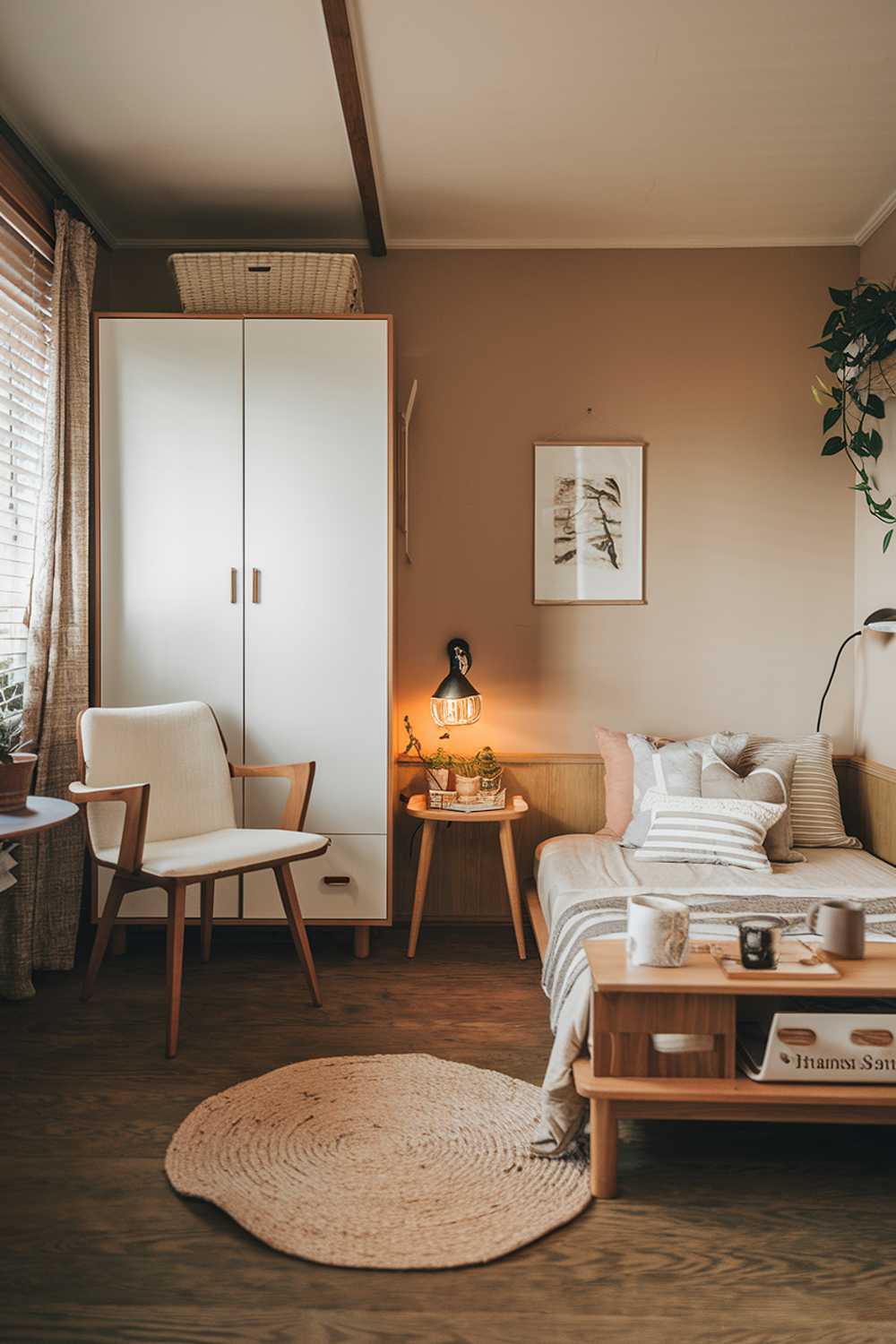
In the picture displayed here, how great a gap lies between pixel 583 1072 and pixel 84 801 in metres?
1.62

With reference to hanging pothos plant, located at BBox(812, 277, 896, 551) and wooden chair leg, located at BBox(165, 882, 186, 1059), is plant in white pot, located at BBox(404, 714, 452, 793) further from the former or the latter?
hanging pothos plant, located at BBox(812, 277, 896, 551)

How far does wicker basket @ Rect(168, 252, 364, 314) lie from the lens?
334 centimetres

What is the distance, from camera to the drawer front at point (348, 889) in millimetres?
3361

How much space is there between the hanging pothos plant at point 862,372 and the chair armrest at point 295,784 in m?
2.13

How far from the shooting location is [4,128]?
2938mm

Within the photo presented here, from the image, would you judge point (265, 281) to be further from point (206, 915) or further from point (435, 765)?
point (206, 915)

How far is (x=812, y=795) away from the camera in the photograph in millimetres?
3369

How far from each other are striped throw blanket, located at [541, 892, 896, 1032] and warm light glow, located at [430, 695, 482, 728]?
3.58ft

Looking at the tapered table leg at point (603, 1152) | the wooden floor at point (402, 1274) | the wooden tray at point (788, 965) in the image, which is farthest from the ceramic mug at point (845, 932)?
the tapered table leg at point (603, 1152)

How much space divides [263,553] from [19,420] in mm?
876

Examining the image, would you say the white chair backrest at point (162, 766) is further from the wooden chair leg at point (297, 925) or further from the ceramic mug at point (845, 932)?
the ceramic mug at point (845, 932)

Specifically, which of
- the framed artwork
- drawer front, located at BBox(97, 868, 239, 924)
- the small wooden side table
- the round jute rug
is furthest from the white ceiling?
the round jute rug

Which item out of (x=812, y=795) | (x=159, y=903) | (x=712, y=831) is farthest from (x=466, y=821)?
(x=812, y=795)

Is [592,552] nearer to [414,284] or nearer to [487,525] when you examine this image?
[487,525]
